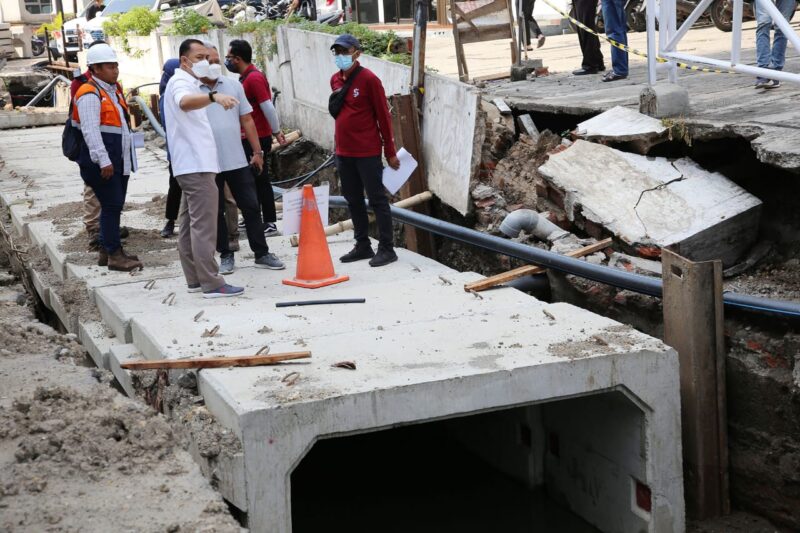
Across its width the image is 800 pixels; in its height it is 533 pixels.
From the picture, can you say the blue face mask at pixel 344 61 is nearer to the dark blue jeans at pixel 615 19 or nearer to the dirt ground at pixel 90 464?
the dirt ground at pixel 90 464

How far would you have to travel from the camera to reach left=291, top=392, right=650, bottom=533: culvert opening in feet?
23.5

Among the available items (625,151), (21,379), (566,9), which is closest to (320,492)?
(21,379)

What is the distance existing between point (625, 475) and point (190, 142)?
3797mm

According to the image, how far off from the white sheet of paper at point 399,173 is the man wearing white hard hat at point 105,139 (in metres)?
2.16

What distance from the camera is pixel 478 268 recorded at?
33.7 ft

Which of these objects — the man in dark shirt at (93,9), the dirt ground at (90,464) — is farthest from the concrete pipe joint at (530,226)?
the man in dark shirt at (93,9)

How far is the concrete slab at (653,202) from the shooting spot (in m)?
7.96

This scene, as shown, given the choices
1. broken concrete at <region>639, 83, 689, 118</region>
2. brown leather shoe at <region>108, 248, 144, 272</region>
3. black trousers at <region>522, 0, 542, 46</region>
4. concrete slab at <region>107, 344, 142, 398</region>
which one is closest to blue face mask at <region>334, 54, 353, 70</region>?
brown leather shoe at <region>108, 248, 144, 272</region>

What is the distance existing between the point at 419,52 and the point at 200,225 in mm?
4070

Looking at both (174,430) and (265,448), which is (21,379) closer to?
(174,430)

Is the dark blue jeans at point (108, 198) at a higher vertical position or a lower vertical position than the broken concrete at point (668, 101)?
lower

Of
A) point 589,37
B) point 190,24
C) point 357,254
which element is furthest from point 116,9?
point 357,254

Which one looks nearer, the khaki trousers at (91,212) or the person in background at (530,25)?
the khaki trousers at (91,212)

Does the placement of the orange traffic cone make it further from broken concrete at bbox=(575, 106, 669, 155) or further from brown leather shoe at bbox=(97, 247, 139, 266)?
broken concrete at bbox=(575, 106, 669, 155)
